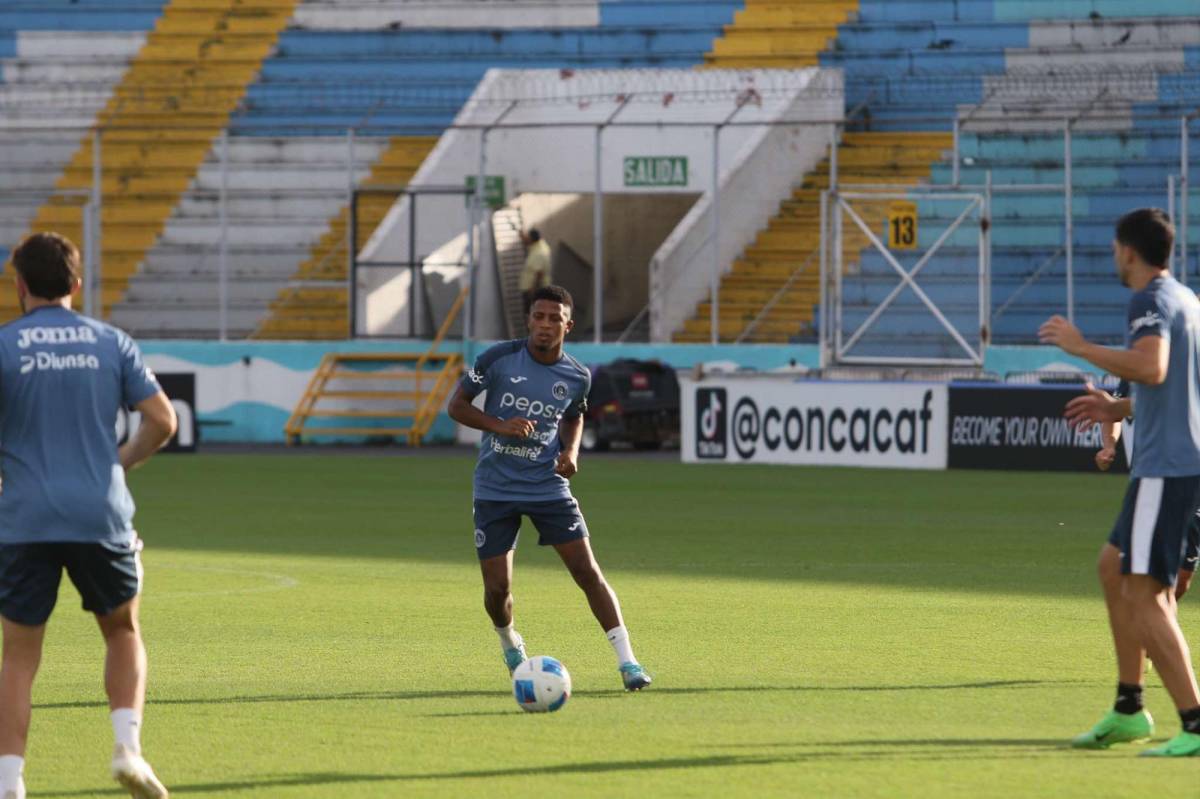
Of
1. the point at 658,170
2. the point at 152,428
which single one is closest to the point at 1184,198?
the point at 658,170

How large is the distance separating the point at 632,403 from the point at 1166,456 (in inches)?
939

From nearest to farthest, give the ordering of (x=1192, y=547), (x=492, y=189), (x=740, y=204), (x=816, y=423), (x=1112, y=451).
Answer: (x=1192, y=547)
(x=1112, y=451)
(x=816, y=423)
(x=740, y=204)
(x=492, y=189)

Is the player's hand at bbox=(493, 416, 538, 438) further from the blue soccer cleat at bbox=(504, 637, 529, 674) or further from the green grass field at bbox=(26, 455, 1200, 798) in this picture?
the green grass field at bbox=(26, 455, 1200, 798)

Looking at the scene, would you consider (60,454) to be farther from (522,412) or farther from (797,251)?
(797,251)

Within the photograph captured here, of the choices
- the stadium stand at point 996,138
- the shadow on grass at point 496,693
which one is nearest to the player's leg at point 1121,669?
the shadow on grass at point 496,693

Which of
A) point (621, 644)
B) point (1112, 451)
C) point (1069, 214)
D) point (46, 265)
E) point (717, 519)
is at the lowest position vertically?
point (717, 519)

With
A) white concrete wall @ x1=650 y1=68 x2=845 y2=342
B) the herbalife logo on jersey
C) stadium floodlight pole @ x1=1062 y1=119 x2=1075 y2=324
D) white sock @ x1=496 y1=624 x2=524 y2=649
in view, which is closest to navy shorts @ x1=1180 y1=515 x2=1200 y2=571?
white sock @ x1=496 y1=624 x2=524 y2=649

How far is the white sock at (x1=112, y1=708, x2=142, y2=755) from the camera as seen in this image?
274 inches

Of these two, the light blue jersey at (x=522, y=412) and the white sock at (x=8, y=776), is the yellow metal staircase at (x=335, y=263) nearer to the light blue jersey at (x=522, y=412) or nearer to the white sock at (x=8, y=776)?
the light blue jersey at (x=522, y=412)

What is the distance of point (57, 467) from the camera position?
22.9ft

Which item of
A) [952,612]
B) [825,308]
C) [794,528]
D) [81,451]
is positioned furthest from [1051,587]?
[825,308]

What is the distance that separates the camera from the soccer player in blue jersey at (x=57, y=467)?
273 inches

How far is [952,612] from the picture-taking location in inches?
521

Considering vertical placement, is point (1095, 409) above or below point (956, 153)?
below
